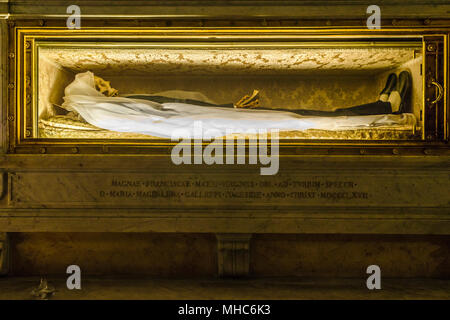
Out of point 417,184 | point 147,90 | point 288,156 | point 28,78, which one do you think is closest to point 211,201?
point 288,156

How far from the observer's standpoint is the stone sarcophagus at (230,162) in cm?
232

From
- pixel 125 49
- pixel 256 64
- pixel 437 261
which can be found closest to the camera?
pixel 437 261

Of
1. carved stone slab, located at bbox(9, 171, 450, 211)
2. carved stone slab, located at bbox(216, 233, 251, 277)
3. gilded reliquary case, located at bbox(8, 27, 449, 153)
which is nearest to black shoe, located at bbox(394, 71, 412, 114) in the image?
gilded reliquary case, located at bbox(8, 27, 449, 153)

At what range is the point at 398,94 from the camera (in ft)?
8.55

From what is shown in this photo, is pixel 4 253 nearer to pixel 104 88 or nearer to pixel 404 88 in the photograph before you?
pixel 104 88

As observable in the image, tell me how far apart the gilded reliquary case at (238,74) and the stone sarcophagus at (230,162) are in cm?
1

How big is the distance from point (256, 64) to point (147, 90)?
112 centimetres

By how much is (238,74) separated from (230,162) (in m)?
1.05

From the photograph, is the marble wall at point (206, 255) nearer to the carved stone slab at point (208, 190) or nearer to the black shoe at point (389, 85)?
the carved stone slab at point (208, 190)

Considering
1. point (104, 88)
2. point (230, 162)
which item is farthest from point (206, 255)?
point (104, 88)

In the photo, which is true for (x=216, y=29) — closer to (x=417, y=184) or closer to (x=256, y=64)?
(x=256, y=64)

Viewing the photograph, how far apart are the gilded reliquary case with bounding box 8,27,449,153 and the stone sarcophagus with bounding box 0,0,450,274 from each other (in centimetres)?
1

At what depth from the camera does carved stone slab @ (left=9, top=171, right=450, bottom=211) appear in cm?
233

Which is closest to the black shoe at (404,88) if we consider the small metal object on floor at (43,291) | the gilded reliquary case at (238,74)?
the gilded reliquary case at (238,74)
